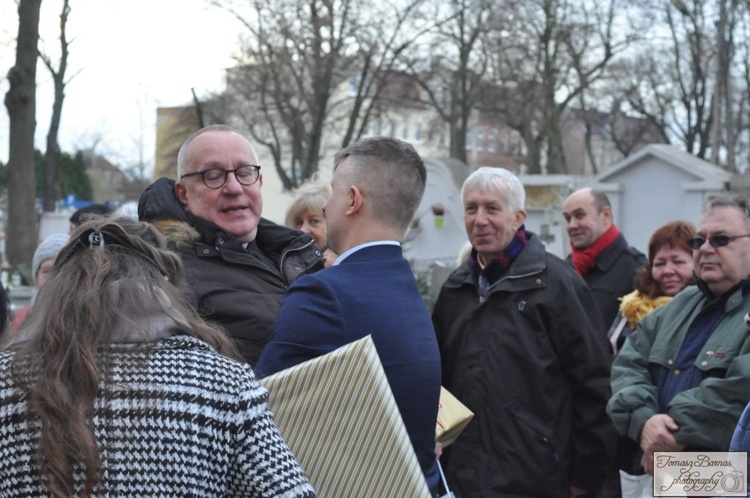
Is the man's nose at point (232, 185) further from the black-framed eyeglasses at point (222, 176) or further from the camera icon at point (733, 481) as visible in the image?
the camera icon at point (733, 481)

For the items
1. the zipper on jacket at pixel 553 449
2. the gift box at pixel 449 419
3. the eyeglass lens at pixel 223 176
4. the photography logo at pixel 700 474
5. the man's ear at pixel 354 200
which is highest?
the eyeglass lens at pixel 223 176

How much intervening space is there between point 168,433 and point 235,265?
1274 mm

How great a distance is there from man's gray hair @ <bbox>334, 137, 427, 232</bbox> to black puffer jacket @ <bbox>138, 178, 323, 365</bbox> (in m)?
0.49

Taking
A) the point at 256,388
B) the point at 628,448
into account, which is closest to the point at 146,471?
the point at 256,388

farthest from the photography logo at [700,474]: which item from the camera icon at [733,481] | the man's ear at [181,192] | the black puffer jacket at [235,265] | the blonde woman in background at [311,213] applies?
the blonde woman in background at [311,213]

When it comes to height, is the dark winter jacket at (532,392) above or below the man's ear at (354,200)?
below

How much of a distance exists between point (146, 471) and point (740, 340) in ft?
9.44

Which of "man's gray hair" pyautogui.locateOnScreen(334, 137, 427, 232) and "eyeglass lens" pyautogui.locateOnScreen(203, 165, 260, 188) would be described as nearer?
"man's gray hair" pyautogui.locateOnScreen(334, 137, 427, 232)

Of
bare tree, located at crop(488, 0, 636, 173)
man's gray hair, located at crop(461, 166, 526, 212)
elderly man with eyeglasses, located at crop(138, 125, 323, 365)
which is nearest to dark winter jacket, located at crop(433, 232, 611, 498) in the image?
man's gray hair, located at crop(461, 166, 526, 212)

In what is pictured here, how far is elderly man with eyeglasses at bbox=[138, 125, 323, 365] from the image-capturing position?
10.2 ft

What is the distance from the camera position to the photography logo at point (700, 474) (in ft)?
11.5

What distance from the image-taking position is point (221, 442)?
2.15 meters

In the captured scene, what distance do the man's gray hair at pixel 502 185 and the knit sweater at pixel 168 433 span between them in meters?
3.09

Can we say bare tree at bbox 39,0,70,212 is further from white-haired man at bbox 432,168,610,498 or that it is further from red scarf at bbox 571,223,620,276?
white-haired man at bbox 432,168,610,498
